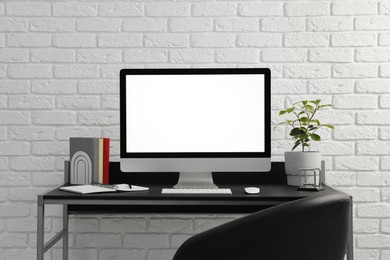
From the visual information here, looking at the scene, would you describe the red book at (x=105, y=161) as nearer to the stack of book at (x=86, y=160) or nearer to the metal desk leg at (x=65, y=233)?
the stack of book at (x=86, y=160)

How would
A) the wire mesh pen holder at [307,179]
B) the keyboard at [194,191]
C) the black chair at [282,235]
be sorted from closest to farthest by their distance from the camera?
the black chair at [282,235] → the keyboard at [194,191] → the wire mesh pen holder at [307,179]

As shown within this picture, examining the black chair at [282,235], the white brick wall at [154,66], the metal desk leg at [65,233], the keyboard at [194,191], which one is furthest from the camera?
the white brick wall at [154,66]

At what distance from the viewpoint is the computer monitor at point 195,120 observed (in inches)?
74.5

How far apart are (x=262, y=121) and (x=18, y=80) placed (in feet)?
3.94

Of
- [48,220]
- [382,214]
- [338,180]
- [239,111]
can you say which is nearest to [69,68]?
[48,220]

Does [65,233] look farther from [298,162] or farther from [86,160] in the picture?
[298,162]

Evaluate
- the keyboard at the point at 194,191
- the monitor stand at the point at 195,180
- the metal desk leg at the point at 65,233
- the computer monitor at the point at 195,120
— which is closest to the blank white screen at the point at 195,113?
the computer monitor at the point at 195,120

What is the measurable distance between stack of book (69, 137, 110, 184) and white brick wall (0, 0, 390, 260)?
0.28 m

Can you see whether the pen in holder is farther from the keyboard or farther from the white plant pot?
the keyboard

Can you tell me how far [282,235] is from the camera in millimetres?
881

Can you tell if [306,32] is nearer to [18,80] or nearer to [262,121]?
[262,121]

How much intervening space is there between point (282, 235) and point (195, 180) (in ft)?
3.49

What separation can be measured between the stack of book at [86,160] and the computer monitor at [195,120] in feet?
0.51

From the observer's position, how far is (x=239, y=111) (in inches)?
75.3
